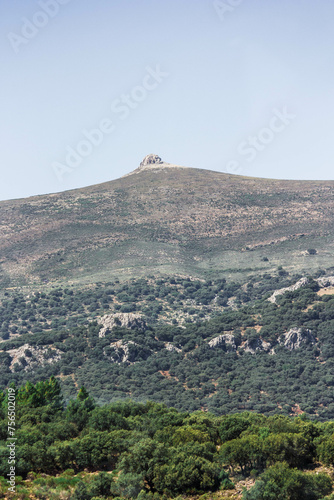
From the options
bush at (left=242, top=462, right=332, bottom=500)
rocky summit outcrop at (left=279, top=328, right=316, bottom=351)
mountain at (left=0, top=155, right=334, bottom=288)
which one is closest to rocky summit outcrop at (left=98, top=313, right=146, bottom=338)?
rocky summit outcrop at (left=279, top=328, right=316, bottom=351)

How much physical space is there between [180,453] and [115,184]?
15413 centimetres

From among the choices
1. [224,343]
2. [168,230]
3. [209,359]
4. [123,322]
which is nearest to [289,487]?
[209,359]

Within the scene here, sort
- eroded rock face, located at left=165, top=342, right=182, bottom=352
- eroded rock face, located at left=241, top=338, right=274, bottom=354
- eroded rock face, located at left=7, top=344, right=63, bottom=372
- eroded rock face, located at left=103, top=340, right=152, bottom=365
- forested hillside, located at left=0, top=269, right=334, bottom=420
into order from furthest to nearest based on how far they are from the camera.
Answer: eroded rock face, located at left=165, top=342, right=182, bottom=352 < eroded rock face, located at left=241, top=338, right=274, bottom=354 < eroded rock face, located at left=103, top=340, right=152, bottom=365 < eroded rock face, located at left=7, top=344, right=63, bottom=372 < forested hillside, located at left=0, top=269, right=334, bottom=420

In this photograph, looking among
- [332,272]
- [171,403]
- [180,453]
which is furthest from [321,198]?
[180,453]

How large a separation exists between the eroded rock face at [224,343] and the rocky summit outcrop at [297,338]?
7445 millimetres

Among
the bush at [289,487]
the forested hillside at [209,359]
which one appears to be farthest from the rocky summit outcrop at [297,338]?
the bush at [289,487]

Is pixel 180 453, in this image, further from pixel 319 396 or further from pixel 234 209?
pixel 234 209

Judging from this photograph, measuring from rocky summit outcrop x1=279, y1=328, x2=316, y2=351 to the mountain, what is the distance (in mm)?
47666

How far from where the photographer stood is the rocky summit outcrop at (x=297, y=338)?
83.4m

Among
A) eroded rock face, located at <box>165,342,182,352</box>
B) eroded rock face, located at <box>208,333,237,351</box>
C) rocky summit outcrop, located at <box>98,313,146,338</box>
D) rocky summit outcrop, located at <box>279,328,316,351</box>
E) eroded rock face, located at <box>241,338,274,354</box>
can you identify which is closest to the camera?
rocky summit outcrop, located at <box>279,328,316,351</box>

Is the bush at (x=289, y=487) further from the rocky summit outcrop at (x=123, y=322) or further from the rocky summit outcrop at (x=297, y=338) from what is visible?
the rocky summit outcrop at (x=123, y=322)

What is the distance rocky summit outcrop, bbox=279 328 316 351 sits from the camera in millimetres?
83375

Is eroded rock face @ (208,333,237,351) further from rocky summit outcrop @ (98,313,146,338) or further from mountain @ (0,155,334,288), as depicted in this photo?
mountain @ (0,155,334,288)

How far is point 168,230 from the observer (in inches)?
6029
